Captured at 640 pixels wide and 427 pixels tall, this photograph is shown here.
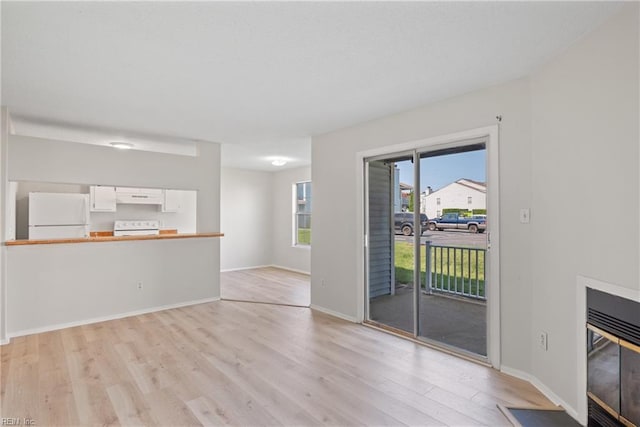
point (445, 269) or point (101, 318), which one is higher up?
point (445, 269)

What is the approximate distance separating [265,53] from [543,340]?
2957 mm

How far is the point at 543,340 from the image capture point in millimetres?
2457

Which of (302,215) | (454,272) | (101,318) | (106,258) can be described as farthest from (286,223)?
(454,272)

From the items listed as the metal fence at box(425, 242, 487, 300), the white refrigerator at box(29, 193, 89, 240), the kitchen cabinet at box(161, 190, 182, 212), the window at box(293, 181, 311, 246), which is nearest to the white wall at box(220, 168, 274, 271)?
the window at box(293, 181, 311, 246)

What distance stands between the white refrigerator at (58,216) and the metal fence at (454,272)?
4.33m

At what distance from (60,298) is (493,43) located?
5.08 m

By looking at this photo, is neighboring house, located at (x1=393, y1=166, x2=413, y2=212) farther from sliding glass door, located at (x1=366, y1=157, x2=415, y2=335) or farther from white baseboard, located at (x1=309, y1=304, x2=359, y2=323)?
white baseboard, located at (x1=309, y1=304, x2=359, y2=323)

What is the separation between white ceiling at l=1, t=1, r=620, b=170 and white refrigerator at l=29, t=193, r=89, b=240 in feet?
3.29

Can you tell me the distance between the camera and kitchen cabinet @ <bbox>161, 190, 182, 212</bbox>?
16.7 ft

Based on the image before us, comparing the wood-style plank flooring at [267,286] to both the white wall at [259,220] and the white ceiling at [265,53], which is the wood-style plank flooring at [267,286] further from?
the white ceiling at [265,53]

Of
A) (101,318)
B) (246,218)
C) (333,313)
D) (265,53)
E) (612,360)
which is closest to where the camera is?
(612,360)

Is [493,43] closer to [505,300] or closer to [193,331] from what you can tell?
[505,300]

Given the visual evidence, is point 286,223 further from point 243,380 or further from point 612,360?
point 612,360

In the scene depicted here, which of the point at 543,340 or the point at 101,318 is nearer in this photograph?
the point at 543,340
